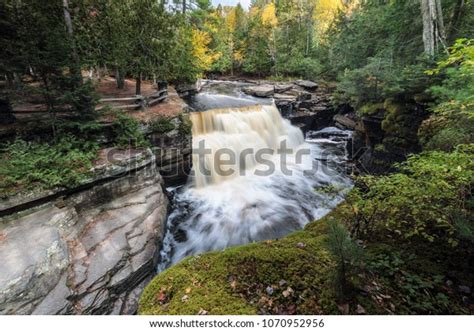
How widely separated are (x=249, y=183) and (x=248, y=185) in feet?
0.58

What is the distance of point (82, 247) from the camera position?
4.05 meters

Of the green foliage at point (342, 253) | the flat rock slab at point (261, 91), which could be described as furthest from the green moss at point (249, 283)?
the flat rock slab at point (261, 91)

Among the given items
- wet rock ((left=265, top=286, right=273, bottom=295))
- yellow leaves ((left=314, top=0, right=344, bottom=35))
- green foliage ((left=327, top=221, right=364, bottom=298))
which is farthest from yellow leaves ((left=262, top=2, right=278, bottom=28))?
wet rock ((left=265, top=286, right=273, bottom=295))

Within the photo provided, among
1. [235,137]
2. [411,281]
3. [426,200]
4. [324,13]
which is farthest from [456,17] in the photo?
[324,13]

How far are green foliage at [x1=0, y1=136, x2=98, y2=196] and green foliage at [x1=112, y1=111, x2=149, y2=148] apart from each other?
97 cm

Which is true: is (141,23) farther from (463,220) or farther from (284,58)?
(284,58)


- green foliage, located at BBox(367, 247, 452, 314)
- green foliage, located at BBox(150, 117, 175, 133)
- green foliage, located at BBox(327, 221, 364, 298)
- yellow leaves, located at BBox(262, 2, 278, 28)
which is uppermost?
yellow leaves, located at BBox(262, 2, 278, 28)

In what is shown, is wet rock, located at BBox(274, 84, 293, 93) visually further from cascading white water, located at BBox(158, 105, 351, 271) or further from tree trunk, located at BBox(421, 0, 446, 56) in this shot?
tree trunk, located at BBox(421, 0, 446, 56)

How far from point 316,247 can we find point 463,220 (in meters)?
1.48

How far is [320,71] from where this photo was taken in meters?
21.2

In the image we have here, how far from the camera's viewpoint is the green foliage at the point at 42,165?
4.23 meters

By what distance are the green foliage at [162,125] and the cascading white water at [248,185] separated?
1494 millimetres

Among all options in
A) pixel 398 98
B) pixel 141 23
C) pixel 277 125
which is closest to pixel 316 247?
pixel 398 98

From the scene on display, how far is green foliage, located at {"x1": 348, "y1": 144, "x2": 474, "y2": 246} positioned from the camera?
7.97 feet
